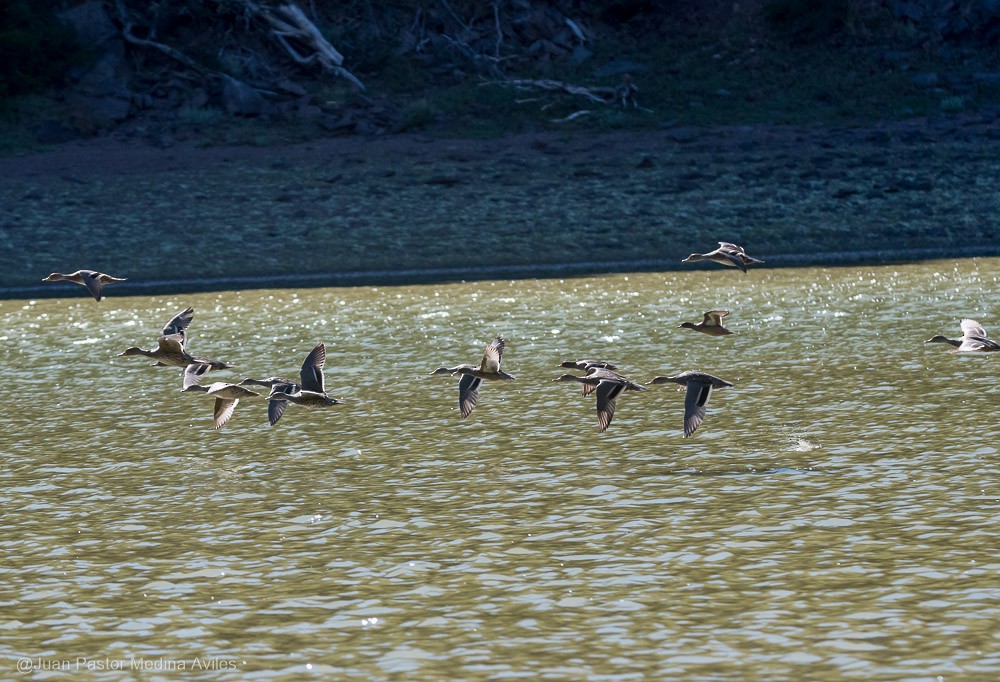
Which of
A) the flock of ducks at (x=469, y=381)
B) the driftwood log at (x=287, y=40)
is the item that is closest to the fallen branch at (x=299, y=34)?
the driftwood log at (x=287, y=40)

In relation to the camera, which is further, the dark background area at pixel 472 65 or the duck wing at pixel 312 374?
the dark background area at pixel 472 65

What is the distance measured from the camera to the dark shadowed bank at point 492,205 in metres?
34.5

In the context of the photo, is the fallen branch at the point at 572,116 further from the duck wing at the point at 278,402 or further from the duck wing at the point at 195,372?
the duck wing at the point at 278,402

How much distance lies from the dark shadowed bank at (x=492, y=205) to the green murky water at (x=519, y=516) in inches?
355

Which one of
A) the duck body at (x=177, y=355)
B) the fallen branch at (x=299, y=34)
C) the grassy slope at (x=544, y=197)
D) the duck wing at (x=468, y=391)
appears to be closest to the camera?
the duck wing at (x=468, y=391)

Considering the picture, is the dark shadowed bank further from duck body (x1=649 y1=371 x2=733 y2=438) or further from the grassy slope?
duck body (x1=649 y1=371 x2=733 y2=438)

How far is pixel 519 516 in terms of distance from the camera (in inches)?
553

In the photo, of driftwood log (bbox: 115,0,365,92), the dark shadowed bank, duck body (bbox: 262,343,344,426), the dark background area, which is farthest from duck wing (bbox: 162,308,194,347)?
driftwood log (bbox: 115,0,365,92)

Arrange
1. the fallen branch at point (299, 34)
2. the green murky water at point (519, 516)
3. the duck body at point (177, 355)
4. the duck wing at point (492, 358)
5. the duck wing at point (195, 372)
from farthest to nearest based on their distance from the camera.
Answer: the fallen branch at point (299, 34), the duck body at point (177, 355), the duck wing at point (195, 372), the duck wing at point (492, 358), the green murky water at point (519, 516)

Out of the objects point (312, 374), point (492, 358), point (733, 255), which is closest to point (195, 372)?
point (312, 374)

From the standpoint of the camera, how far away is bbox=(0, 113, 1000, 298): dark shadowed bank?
34531mm

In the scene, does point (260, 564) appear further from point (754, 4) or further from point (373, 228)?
point (754, 4)

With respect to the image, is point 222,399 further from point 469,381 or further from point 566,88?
point 566,88

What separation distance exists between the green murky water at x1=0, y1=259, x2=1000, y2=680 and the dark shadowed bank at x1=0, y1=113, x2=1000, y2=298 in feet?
29.6
